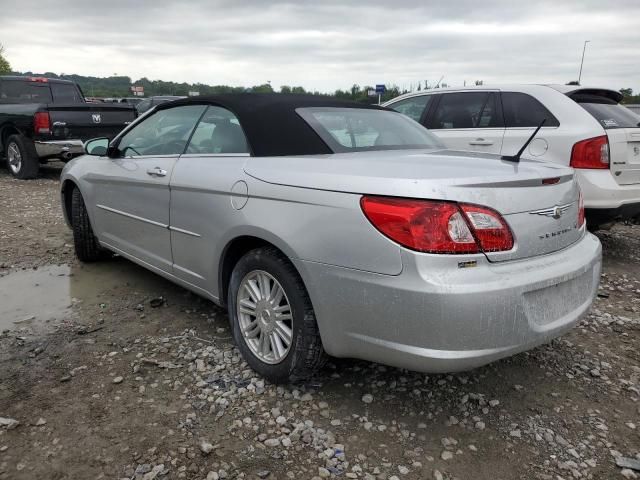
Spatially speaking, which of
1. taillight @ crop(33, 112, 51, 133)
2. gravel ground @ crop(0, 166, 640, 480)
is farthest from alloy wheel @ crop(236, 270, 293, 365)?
taillight @ crop(33, 112, 51, 133)

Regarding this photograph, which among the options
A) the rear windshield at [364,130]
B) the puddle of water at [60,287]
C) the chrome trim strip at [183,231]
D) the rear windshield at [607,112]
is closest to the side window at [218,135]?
the rear windshield at [364,130]

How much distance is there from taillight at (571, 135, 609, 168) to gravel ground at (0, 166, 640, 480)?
1470 mm

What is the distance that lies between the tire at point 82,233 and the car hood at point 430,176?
2444 mm

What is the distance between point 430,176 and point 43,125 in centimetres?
863

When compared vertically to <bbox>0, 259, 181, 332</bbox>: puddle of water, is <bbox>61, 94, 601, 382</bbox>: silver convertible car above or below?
above

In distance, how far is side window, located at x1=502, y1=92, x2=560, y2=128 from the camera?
491cm

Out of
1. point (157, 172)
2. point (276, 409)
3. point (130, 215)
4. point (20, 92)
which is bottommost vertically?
point (276, 409)

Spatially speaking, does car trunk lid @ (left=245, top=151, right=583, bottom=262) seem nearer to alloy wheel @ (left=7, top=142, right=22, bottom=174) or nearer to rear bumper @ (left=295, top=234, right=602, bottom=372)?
rear bumper @ (left=295, top=234, right=602, bottom=372)

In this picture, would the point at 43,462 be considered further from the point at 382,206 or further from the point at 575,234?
the point at 575,234

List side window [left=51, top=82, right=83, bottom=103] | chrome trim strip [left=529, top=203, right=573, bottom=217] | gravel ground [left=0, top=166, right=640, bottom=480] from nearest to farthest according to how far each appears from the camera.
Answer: gravel ground [left=0, top=166, right=640, bottom=480]
chrome trim strip [left=529, top=203, right=573, bottom=217]
side window [left=51, top=82, right=83, bottom=103]

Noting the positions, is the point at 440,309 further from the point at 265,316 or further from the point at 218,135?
the point at 218,135

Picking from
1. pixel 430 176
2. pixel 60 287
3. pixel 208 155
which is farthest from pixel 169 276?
pixel 430 176

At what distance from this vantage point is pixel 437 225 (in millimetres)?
2061

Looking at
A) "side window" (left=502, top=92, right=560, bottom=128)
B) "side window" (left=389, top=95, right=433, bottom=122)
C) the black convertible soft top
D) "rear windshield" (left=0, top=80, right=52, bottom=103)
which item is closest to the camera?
the black convertible soft top
